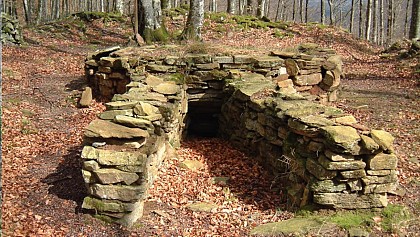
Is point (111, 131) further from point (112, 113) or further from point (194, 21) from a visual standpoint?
point (194, 21)

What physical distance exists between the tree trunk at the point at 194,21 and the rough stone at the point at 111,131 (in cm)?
777

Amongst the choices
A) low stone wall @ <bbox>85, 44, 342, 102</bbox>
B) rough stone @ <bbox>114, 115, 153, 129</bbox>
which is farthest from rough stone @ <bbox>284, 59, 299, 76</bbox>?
rough stone @ <bbox>114, 115, 153, 129</bbox>

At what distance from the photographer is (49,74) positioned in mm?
12516

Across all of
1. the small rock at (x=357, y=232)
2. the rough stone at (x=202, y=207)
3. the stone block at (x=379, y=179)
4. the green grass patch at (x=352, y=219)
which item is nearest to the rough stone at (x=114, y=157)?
the rough stone at (x=202, y=207)

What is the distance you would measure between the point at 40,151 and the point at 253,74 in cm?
465

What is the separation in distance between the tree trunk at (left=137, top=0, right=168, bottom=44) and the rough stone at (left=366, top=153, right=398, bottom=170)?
8.66 m

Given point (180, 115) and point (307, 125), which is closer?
point (307, 125)

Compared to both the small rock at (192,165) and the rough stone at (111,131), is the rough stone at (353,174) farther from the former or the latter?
the small rock at (192,165)

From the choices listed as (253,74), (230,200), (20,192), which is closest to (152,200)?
(230,200)

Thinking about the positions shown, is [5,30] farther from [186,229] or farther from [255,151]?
[186,229]

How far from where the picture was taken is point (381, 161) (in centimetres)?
502

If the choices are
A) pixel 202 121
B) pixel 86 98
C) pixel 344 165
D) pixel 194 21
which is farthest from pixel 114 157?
pixel 194 21

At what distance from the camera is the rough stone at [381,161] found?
16.4ft

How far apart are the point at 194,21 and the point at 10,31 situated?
8.73 meters
